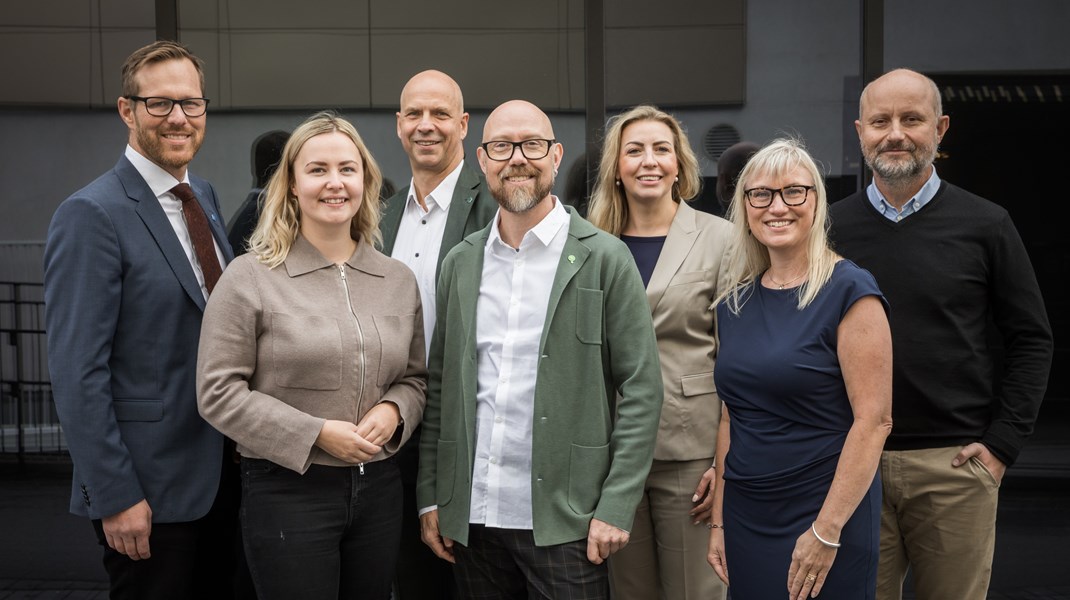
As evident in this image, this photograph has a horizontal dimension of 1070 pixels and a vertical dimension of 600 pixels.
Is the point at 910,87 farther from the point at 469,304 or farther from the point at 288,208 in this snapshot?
the point at 288,208

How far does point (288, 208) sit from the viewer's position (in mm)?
2791

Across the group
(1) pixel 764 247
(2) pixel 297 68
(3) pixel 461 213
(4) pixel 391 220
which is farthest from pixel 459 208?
(2) pixel 297 68

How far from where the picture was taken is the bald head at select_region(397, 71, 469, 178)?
350 cm

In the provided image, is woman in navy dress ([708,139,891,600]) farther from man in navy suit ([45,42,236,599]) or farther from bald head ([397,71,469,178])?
man in navy suit ([45,42,236,599])

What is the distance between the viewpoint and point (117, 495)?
2.62m

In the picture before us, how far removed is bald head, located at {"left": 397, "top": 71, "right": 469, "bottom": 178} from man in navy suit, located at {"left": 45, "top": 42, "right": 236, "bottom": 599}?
797 millimetres

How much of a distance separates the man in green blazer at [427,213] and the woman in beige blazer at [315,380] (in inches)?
22.3

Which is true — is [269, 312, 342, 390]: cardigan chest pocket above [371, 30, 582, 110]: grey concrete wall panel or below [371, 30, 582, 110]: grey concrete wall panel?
below

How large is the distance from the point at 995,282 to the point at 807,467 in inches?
43.6

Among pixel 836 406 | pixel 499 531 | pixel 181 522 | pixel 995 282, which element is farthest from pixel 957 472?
pixel 181 522

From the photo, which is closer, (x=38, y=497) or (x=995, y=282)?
(x=995, y=282)

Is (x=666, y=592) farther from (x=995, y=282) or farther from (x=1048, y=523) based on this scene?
(x=1048, y=523)

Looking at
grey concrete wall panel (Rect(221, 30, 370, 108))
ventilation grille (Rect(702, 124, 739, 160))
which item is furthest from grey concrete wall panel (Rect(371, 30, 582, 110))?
ventilation grille (Rect(702, 124, 739, 160))

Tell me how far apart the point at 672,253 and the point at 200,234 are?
1.50m
